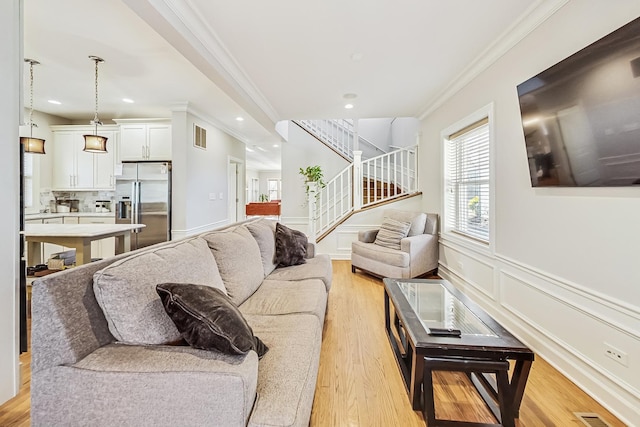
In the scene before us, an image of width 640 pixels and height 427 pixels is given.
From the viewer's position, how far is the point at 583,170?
1.73 m

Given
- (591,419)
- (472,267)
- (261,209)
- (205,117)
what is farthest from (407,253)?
(261,209)

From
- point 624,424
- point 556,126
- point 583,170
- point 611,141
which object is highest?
point 556,126

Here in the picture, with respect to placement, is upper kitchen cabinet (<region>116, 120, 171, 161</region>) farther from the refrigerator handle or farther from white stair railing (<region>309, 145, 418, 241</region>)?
white stair railing (<region>309, 145, 418, 241</region>)

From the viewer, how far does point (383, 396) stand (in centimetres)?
176

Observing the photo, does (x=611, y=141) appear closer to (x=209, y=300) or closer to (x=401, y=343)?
(x=401, y=343)

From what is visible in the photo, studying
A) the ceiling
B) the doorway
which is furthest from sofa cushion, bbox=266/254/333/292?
the doorway

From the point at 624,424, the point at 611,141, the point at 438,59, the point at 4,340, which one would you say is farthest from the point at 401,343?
the point at 438,59

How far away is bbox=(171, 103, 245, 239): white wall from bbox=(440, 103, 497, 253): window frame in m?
3.75

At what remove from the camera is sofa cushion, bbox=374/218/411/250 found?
14.2ft

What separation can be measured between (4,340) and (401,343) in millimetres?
2392

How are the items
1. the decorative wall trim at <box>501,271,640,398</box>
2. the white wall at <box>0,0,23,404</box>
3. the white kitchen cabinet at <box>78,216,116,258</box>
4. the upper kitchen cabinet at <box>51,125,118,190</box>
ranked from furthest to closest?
the upper kitchen cabinet at <box>51,125,118,190</box>, the white kitchen cabinet at <box>78,216,116,258</box>, the decorative wall trim at <box>501,271,640,398</box>, the white wall at <box>0,0,23,404</box>

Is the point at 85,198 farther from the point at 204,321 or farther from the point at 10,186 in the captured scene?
the point at 204,321

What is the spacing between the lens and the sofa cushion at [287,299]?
6.23 ft

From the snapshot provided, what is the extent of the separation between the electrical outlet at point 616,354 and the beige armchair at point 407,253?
2279 mm
